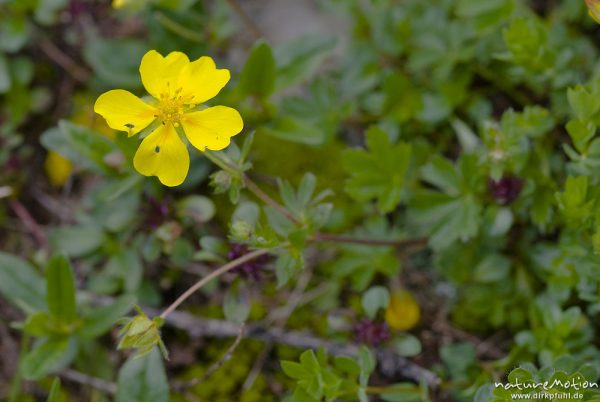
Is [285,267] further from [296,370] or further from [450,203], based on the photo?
[450,203]

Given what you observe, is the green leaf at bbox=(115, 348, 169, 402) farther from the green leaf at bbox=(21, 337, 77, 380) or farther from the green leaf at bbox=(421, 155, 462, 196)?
the green leaf at bbox=(421, 155, 462, 196)

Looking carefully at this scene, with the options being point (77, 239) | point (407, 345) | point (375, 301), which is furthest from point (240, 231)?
point (77, 239)

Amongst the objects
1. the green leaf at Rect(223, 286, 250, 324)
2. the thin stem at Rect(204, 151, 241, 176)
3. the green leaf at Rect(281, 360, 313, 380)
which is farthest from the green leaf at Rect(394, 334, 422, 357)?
the thin stem at Rect(204, 151, 241, 176)

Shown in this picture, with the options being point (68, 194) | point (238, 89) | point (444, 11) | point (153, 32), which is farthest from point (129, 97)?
point (444, 11)

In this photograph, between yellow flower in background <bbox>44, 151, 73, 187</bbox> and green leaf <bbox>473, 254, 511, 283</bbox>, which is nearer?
green leaf <bbox>473, 254, 511, 283</bbox>

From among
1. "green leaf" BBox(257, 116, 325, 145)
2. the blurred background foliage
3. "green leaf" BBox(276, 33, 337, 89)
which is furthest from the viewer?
"green leaf" BBox(276, 33, 337, 89)

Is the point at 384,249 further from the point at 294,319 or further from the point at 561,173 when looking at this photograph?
the point at 561,173

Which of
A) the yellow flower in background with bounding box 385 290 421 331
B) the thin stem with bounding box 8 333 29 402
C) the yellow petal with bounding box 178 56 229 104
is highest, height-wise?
the yellow petal with bounding box 178 56 229 104
